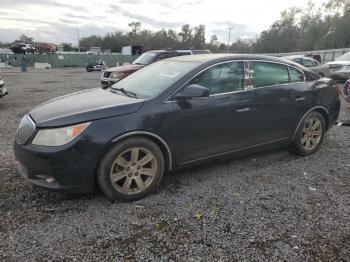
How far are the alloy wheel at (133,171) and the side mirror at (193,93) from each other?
29.4 inches

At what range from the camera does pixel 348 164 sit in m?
4.91

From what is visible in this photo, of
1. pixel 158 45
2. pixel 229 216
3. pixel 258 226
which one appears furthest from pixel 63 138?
pixel 158 45

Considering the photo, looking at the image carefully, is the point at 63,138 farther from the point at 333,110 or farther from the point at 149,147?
the point at 333,110

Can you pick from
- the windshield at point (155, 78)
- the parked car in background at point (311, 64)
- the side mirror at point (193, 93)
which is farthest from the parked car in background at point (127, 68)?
the side mirror at point (193, 93)

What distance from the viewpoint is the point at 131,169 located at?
3641 mm

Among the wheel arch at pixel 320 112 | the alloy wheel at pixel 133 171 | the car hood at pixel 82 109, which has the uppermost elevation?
the car hood at pixel 82 109

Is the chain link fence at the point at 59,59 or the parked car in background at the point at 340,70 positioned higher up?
the parked car in background at the point at 340,70

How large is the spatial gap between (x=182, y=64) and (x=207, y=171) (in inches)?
58.5

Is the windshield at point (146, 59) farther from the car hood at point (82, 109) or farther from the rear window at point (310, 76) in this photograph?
the car hood at point (82, 109)

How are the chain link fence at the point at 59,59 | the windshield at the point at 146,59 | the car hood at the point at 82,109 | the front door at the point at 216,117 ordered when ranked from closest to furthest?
the car hood at the point at 82,109 < the front door at the point at 216,117 < the windshield at the point at 146,59 < the chain link fence at the point at 59,59

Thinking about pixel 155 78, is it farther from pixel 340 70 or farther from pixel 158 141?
pixel 340 70

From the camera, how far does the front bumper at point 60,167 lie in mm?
3273

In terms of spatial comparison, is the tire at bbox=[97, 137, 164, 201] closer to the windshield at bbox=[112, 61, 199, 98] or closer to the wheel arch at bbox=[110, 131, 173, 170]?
the wheel arch at bbox=[110, 131, 173, 170]

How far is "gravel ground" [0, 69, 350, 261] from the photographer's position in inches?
111
